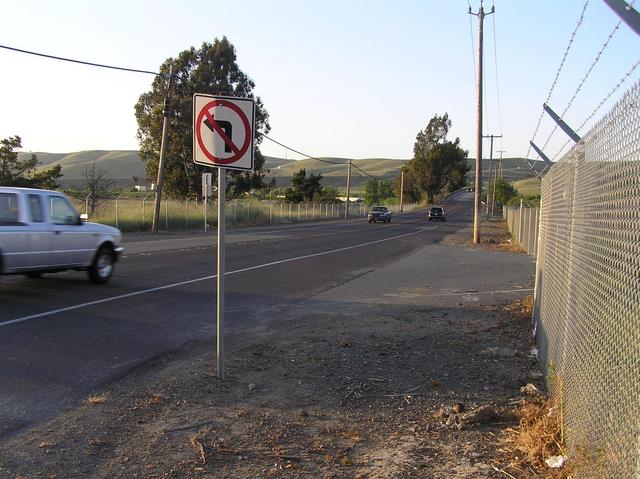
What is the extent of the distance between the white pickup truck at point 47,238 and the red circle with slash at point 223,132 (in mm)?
5963

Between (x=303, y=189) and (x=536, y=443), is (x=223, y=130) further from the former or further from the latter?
(x=303, y=189)

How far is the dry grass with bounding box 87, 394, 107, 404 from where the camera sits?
535cm

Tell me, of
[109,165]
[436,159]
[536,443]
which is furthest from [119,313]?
[109,165]

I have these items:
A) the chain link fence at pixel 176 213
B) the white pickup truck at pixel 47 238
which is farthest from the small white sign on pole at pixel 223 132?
the chain link fence at pixel 176 213

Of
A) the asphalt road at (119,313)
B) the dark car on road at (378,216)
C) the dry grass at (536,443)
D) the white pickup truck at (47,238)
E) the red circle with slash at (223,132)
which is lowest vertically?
the dark car on road at (378,216)

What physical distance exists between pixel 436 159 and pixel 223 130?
12376cm

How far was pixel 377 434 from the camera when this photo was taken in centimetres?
471

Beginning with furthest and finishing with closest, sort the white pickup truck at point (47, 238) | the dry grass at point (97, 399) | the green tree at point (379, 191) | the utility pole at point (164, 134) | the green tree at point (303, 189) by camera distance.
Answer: the green tree at point (379, 191) → the green tree at point (303, 189) → the utility pole at point (164, 134) → the white pickup truck at point (47, 238) → the dry grass at point (97, 399)

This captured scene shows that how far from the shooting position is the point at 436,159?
12606 centimetres

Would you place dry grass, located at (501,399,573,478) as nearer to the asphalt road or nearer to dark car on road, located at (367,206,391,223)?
the asphalt road

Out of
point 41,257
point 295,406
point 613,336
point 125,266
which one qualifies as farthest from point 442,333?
point 125,266

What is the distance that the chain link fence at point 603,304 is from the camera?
8.72ft

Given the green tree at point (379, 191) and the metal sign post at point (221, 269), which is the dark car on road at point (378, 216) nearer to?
the metal sign post at point (221, 269)

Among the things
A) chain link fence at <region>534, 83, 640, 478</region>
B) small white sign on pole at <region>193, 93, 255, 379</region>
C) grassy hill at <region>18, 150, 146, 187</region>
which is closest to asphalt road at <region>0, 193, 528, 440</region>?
small white sign on pole at <region>193, 93, 255, 379</region>
